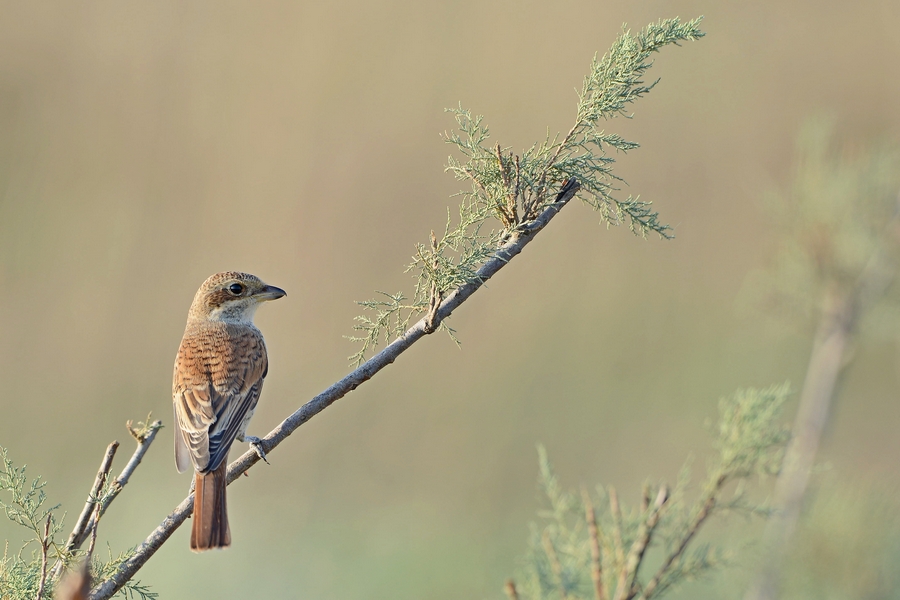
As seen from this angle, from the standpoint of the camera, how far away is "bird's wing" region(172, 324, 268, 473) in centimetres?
292

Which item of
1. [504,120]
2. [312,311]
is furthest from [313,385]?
[504,120]

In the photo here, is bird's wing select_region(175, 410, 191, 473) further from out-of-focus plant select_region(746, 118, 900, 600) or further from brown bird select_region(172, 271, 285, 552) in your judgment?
out-of-focus plant select_region(746, 118, 900, 600)

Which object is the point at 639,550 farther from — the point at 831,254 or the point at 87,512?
the point at 831,254

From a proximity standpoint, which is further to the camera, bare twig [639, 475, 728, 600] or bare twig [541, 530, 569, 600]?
bare twig [541, 530, 569, 600]

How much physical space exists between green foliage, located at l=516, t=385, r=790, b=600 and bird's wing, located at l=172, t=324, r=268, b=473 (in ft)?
3.91

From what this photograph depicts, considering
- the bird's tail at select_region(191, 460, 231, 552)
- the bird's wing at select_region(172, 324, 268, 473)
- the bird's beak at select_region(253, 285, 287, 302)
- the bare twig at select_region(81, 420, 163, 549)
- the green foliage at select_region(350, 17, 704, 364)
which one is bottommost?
the bare twig at select_region(81, 420, 163, 549)

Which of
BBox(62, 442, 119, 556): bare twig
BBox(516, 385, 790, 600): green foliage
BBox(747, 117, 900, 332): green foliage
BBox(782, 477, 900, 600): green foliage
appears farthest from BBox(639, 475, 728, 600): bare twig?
BBox(747, 117, 900, 332): green foliage

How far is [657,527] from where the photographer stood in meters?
1.85

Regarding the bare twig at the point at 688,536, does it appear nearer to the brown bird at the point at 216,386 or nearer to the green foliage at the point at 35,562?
the green foliage at the point at 35,562

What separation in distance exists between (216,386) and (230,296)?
0.59m

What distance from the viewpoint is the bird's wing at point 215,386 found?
2922mm

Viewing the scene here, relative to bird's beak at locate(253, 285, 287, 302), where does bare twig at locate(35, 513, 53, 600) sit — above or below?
below

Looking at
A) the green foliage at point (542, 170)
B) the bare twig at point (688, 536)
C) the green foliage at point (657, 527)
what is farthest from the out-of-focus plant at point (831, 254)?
the green foliage at point (542, 170)

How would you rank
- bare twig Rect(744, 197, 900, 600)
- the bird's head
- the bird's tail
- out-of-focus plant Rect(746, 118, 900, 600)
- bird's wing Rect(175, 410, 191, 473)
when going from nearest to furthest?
the bird's tail → bare twig Rect(744, 197, 900, 600) → bird's wing Rect(175, 410, 191, 473) → out-of-focus plant Rect(746, 118, 900, 600) → the bird's head
